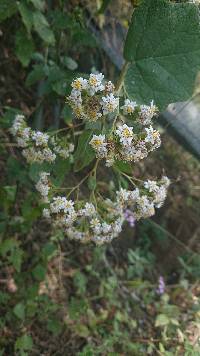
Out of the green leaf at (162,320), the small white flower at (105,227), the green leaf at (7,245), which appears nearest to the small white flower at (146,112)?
the small white flower at (105,227)

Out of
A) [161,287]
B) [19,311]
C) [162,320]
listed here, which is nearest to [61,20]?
[19,311]

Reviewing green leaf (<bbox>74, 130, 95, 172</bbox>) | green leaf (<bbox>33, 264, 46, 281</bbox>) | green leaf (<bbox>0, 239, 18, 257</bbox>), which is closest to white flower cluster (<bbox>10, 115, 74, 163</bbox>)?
green leaf (<bbox>74, 130, 95, 172</bbox>)

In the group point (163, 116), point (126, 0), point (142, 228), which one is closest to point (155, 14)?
point (163, 116)

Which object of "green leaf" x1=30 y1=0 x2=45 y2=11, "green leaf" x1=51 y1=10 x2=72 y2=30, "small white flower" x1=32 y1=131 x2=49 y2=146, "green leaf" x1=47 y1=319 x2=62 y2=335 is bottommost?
"green leaf" x1=47 y1=319 x2=62 y2=335

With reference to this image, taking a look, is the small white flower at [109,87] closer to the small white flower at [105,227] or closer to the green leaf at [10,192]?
the small white flower at [105,227]

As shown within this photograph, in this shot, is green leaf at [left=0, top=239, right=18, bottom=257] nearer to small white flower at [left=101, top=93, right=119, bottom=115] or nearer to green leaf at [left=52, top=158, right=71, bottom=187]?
green leaf at [left=52, top=158, right=71, bottom=187]

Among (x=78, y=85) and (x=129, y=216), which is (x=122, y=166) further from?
(x=129, y=216)

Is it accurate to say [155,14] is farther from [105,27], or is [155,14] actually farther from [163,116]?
[105,27]
